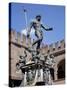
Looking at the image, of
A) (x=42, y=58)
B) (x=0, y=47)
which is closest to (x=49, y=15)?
(x=42, y=58)

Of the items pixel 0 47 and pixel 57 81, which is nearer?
pixel 0 47

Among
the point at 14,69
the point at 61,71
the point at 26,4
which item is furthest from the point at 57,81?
A: the point at 26,4

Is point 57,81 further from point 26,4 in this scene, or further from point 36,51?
point 26,4

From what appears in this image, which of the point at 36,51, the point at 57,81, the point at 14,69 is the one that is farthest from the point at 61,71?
the point at 14,69

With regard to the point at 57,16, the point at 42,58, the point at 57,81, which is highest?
the point at 57,16

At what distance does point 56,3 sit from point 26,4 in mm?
298

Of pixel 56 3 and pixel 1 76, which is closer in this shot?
pixel 1 76

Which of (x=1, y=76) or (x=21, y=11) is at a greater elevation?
(x=21, y=11)

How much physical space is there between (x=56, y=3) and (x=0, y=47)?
67 centimetres

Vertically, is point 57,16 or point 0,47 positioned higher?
point 57,16

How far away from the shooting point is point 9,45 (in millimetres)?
2215

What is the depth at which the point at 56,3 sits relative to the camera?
2375mm

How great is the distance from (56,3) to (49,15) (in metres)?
0.14

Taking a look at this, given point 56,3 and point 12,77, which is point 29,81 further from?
point 56,3
